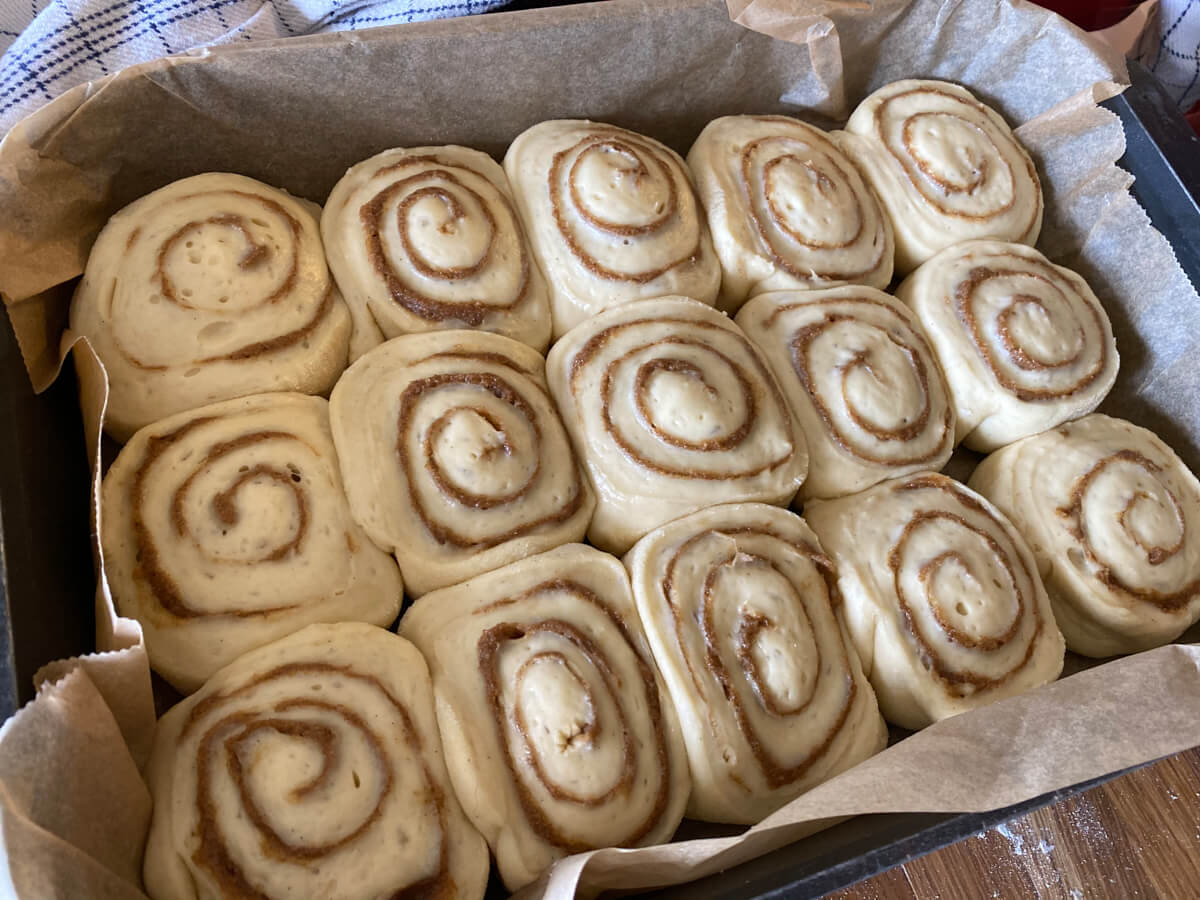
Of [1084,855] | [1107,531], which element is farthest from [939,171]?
[1084,855]

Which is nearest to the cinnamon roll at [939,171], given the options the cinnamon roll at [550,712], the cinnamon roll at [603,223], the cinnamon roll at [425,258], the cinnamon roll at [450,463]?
the cinnamon roll at [603,223]

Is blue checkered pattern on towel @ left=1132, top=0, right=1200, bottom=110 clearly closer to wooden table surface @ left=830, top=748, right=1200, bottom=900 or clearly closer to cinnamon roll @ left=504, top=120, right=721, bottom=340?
cinnamon roll @ left=504, top=120, right=721, bottom=340

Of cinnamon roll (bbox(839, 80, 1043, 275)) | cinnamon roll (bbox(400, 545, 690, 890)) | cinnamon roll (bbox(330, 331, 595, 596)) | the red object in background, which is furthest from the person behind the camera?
the red object in background

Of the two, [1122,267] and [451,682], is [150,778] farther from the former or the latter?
[1122,267]

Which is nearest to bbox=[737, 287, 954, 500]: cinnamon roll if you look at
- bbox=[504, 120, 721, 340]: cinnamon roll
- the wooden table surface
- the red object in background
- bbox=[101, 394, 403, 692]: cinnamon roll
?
bbox=[504, 120, 721, 340]: cinnamon roll

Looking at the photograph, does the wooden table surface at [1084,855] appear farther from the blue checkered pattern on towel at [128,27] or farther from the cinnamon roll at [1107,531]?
the blue checkered pattern on towel at [128,27]

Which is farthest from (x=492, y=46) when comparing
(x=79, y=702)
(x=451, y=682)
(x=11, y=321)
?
(x=79, y=702)
